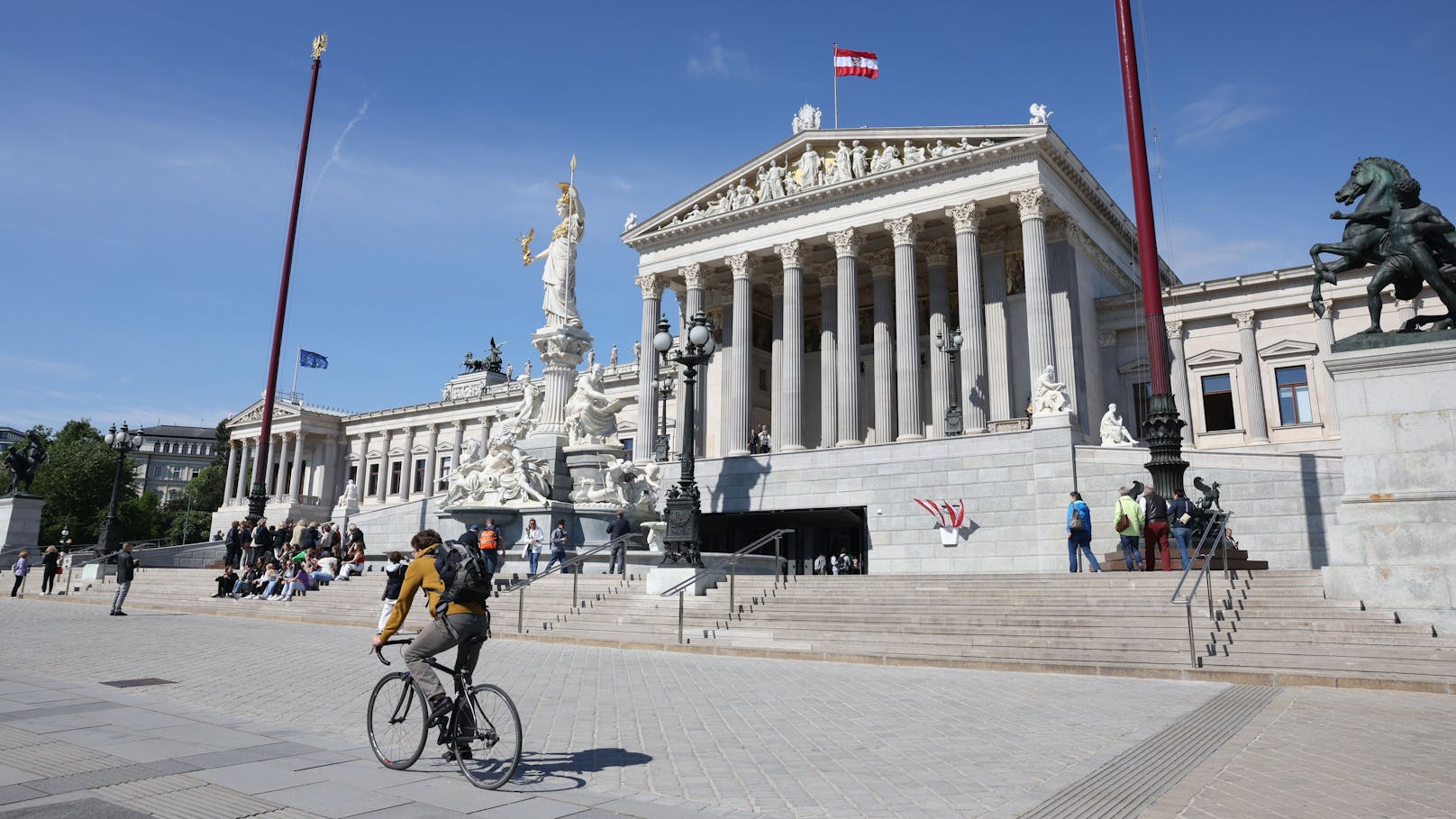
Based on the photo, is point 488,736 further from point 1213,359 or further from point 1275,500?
point 1213,359

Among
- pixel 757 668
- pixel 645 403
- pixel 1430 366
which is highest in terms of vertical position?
pixel 645 403

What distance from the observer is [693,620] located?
16.6 meters

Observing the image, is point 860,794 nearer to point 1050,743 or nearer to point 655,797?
point 655,797

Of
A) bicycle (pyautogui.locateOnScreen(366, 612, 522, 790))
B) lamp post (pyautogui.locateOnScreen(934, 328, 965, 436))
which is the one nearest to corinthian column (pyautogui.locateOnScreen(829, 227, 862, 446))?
lamp post (pyautogui.locateOnScreen(934, 328, 965, 436))

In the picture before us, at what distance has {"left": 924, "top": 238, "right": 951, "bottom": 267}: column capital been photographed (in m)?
41.2

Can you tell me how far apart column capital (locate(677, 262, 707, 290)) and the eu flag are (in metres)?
53.9

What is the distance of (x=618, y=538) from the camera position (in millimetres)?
21891

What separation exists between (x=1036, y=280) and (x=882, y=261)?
32.2 ft

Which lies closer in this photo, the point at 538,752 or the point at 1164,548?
the point at 538,752

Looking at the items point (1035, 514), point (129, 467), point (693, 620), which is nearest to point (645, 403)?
point (1035, 514)

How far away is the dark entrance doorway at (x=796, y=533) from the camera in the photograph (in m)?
35.2

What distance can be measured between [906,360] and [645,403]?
40.1 ft

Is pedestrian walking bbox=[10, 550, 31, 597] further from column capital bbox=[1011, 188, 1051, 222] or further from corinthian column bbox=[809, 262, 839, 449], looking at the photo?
column capital bbox=[1011, 188, 1051, 222]

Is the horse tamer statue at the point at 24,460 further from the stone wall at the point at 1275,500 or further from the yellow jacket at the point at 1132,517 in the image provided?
the stone wall at the point at 1275,500
